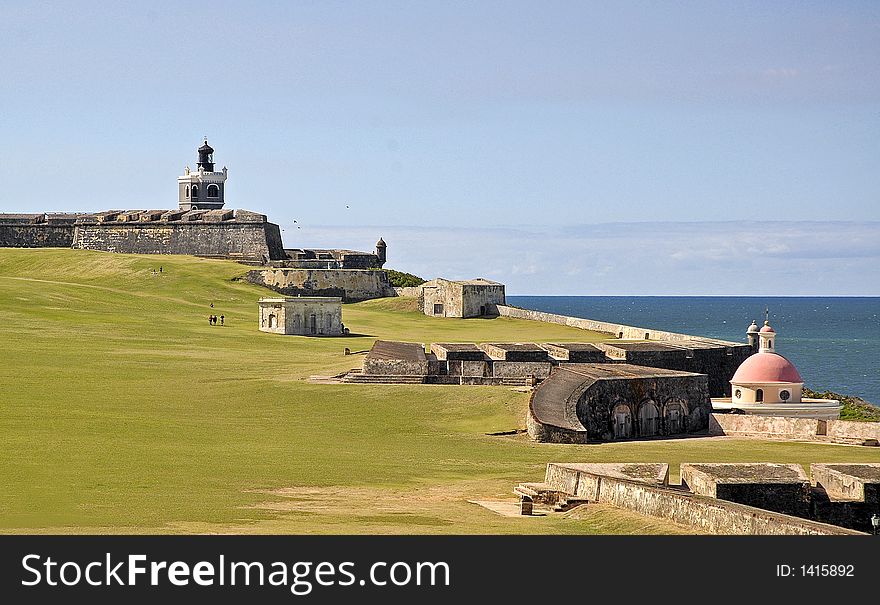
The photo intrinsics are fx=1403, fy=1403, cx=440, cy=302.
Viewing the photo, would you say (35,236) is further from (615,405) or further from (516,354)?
(615,405)

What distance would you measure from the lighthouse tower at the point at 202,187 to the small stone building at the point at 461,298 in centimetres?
4611

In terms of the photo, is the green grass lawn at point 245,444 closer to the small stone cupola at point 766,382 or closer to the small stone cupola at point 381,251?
the small stone cupola at point 766,382

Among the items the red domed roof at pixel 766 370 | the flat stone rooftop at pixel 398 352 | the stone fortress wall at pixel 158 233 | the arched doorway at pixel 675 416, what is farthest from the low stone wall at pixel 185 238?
the arched doorway at pixel 675 416

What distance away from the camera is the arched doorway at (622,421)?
120ft

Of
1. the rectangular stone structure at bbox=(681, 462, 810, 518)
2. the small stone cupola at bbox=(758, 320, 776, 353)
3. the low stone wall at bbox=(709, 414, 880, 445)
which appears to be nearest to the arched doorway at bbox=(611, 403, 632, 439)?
the low stone wall at bbox=(709, 414, 880, 445)

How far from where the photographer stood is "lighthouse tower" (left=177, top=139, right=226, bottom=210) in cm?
12312

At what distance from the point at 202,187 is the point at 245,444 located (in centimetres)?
9595

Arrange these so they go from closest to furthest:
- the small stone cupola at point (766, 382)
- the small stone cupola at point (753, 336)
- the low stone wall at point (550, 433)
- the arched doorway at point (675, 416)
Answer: the low stone wall at point (550, 433) → the arched doorway at point (675, 416) → the small stone cupola at point (766, 382) → the small stone cupola at point (753, 336)

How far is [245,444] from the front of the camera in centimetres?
3014

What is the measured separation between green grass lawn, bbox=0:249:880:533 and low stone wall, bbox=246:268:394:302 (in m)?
24.2

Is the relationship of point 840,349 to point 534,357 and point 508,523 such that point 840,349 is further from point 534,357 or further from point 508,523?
point 508,523
